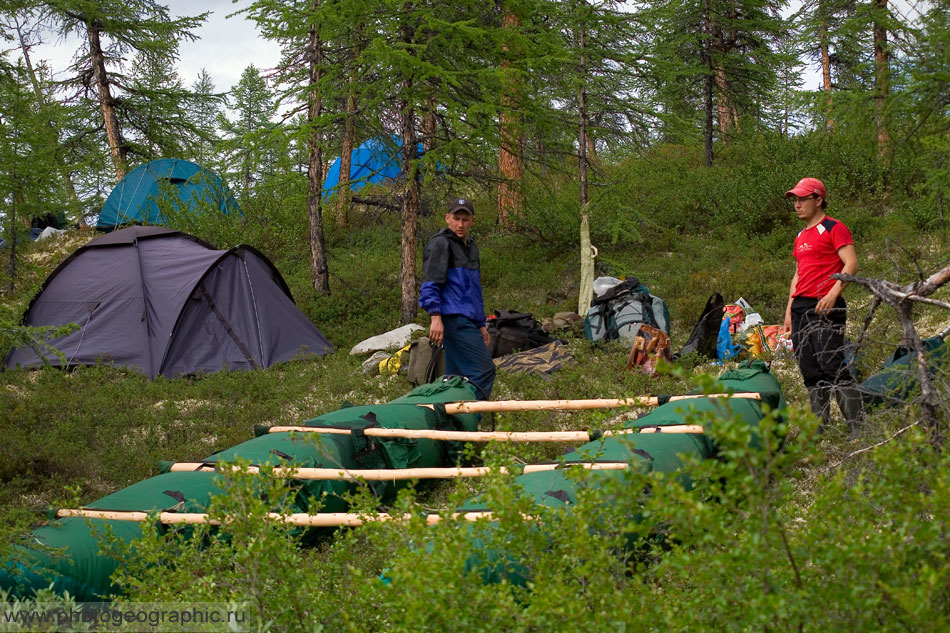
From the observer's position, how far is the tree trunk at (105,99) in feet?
58.4

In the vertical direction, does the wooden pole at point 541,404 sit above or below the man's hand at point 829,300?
below

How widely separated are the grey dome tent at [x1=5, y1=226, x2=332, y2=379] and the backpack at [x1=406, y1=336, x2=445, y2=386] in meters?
2.17

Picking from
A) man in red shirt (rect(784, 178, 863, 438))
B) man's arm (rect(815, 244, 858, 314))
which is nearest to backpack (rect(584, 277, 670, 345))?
man in red shirt (rect(784, 178, 863, 438))

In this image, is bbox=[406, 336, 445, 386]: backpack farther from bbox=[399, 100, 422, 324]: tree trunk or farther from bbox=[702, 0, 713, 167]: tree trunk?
bbox=[702, 0, 713, 167]: tree trunk

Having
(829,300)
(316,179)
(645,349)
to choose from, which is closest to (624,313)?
(645,349)

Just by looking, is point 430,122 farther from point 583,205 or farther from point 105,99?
point 105,99

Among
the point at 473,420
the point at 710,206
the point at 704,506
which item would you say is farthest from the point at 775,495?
the point at 710,206

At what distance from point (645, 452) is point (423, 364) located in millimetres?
4219

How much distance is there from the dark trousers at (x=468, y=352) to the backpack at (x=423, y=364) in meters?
1.46

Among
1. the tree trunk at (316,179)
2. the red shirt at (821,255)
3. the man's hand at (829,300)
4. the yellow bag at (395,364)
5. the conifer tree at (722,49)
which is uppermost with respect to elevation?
the conifer tree at (722,49)

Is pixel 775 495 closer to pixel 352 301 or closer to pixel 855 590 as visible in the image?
pixel 855 590

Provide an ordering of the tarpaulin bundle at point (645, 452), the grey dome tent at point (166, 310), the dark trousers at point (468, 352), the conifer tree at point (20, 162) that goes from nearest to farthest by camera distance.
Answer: the tarpaulin bundle at point (645, 452)
the dark trousers at point (468, 352)
the grey dome tent at point (166, 310)
the conifer tree at point (20, 162)

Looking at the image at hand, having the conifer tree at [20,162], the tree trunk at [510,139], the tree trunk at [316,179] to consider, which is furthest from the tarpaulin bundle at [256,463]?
the conifer tree at [20,162]

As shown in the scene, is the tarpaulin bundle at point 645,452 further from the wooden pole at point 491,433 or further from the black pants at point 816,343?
the black pants at point 816,343
